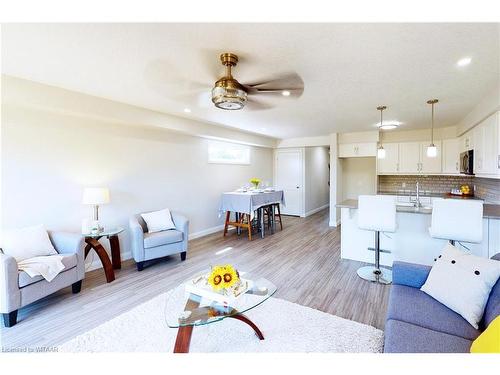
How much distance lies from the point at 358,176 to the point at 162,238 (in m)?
6.50

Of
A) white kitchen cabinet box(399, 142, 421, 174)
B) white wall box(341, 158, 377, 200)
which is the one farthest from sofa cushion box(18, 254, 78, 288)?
white wall box(341, 158, 377, 200)

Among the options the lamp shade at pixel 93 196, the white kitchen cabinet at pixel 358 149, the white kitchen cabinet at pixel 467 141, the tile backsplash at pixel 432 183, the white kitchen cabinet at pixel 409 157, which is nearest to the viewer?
the lamp shade at pixel 93 196

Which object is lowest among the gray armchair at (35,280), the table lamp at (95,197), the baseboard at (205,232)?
the baseboard at (205,232)

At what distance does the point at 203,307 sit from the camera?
1816 mm

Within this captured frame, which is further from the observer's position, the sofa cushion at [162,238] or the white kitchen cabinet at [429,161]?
the white kitchen cabinet at [429,161]

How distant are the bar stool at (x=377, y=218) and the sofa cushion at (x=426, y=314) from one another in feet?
4.30

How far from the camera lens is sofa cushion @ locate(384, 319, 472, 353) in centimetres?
134

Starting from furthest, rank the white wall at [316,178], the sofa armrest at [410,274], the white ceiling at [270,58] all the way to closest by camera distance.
Result: the white wall at [316,178], the sofa armrest at [410,274], the white ceiling at [270,58]

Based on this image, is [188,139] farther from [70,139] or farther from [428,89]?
[428,89]

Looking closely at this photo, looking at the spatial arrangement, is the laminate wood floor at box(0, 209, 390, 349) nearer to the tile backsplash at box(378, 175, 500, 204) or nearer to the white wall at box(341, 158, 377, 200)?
the tile backsplash at box(378, 175, 500, 204)

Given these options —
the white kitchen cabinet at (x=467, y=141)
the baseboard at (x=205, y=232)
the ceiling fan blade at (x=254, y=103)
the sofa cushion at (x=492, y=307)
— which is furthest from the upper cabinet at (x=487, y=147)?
the baseboard at (x=205, y=232)

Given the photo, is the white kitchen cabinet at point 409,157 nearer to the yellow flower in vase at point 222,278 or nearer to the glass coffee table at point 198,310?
the glass coffee table at point 198,310

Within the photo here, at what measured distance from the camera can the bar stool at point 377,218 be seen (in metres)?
3.13
